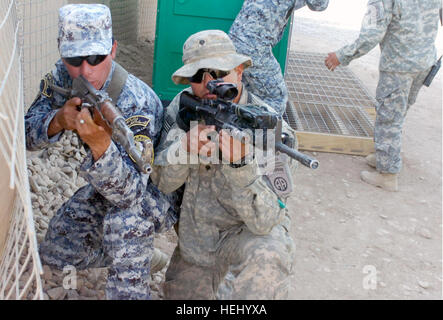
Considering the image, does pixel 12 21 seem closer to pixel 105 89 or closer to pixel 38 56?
pixel 105 89

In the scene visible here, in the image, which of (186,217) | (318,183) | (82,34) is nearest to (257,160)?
(186,217)

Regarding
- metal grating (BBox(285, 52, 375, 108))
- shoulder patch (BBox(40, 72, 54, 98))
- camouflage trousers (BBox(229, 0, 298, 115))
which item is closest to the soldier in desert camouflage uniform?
shoulder patch (BBox(40, 72, 54, 98))

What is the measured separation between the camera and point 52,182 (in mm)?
4039

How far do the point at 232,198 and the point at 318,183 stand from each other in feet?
8.53

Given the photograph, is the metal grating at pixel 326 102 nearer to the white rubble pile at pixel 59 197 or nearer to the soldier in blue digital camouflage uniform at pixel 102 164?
the white rubble pile at pixel 59 197

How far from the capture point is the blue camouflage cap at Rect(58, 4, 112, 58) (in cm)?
254

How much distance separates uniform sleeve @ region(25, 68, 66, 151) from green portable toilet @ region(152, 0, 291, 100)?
278 centimetres

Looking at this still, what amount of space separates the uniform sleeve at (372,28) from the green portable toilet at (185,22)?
0.79 meters

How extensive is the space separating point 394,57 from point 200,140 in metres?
3.11

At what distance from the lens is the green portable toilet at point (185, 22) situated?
558 cm

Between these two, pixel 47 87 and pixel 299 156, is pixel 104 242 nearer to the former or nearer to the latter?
pixel 47 87

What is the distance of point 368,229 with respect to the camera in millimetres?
4414

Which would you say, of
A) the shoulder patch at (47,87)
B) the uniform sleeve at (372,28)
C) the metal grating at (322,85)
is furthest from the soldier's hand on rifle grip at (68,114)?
the metal grating at (322,85)

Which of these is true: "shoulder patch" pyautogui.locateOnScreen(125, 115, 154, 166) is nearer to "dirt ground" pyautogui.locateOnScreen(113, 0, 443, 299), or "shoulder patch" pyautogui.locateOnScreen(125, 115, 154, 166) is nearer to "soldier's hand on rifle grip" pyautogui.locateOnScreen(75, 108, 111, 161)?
"soldier's hand on rifle grip" pyautogui.locateOnScreen(75, 108, 111, 161)
